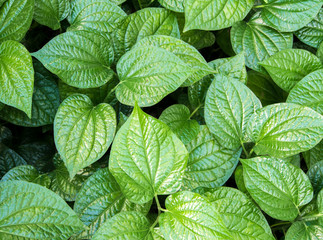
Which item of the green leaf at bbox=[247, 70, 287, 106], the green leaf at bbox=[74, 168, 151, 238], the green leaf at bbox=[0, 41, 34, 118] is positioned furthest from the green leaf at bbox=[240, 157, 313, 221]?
the green leaf at bbox=[0, 41, 34, 118]

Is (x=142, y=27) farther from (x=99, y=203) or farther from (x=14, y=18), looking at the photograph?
→ (x=99, y=203)

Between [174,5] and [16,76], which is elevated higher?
[174,5]

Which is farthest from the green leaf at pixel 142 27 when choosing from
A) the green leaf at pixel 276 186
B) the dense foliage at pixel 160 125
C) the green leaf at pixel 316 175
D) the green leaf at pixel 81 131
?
the green leaf at pixel 316 175

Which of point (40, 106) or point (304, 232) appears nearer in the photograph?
point (304, 232)

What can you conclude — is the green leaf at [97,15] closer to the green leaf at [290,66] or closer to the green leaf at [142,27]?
the green leaf at [142,27]

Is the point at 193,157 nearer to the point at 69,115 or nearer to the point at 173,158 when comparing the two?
the point at 173,158

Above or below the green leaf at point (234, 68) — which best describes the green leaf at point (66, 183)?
below

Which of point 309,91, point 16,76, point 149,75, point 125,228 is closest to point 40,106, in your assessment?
point 16,76
